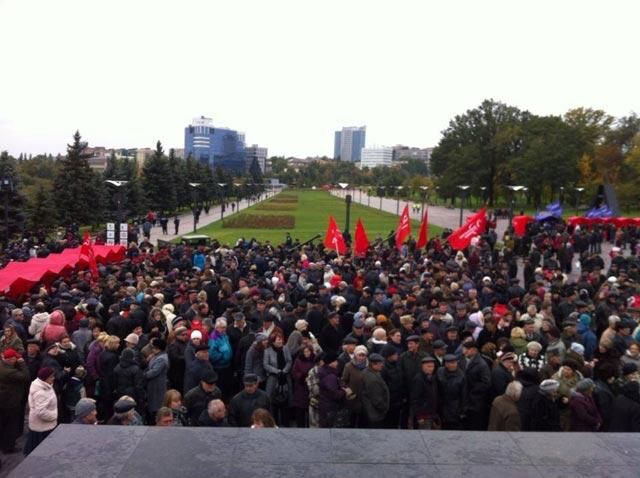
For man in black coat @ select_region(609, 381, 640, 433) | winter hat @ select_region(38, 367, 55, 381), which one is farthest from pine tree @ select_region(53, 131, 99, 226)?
man in black coat @ select_region(609, 381, 640, 433)

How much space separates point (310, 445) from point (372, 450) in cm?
49

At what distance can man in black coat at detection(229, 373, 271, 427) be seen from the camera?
7.02 m

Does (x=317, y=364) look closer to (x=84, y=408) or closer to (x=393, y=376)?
(x=393, y=376)

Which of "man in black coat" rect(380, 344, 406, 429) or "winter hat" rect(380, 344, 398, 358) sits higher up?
"winter hat" rect(380, 344, 398, 358)

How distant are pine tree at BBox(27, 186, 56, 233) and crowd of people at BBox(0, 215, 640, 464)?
27282mm

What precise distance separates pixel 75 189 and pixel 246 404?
39.0 meters

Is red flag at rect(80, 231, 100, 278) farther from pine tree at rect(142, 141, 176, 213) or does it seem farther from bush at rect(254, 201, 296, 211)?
bush at rect(254, 201, 296, 211)

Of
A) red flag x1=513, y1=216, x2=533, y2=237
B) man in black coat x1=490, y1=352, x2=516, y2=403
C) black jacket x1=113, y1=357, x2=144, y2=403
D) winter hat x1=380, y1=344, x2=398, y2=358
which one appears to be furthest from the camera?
red flag x1=513, y1=216, x2=533, y2=237

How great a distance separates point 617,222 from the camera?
37.5 m

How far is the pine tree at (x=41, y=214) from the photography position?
38.1m

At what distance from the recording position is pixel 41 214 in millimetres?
38438

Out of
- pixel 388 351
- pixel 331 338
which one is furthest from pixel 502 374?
pixel 331 338

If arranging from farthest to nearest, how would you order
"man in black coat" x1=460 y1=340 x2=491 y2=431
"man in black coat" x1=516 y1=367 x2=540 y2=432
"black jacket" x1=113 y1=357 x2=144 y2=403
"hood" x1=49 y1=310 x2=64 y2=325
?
1. "hood" x1=49 y1=310 x2=64 y2=325
2. "black jacket" x1=113 y1=357 x2=144 y2=403
3. "man in black coat" x1=460 y1=340 x2=491 y2=431
4. "man in black coat" x1=516 y1=367 x2=540 y2=432

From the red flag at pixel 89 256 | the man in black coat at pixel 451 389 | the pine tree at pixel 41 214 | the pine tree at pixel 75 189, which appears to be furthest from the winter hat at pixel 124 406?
the pine tree at pixel 75 189
